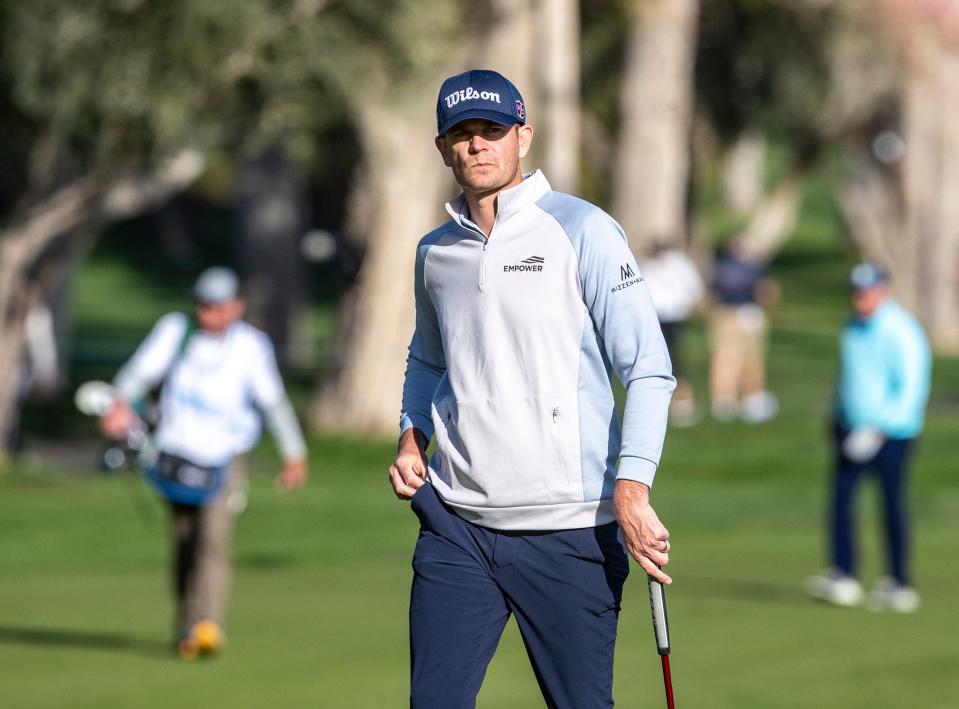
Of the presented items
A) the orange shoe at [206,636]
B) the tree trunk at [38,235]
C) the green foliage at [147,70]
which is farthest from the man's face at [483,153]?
the tree trunk at [38,235]

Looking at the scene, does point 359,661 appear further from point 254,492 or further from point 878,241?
point 878,241

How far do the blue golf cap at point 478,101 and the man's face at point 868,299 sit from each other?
704cm

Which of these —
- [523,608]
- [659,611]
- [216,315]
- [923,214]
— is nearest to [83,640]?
[216,315]

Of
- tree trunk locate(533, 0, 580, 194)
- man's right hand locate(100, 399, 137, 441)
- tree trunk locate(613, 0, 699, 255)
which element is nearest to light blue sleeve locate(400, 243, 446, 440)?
man's right hand locate(100, 399, 137, 441)

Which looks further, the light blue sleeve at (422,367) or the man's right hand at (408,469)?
the light blue sleeve at (422,367)

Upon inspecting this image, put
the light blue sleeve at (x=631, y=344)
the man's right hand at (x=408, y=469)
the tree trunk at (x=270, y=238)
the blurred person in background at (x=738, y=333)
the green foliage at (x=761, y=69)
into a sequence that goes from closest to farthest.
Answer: the light blue sleeve at (x=631, y=344)
the man's right hand at (x=408, y=469)
the blurred person in background at (x=738, y=333)
the tree trunk at (x=270, y=238)
the green foliage at (x=761, y=69)

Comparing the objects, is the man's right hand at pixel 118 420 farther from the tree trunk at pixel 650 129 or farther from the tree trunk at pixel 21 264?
the tree trunk at pixel 650 129

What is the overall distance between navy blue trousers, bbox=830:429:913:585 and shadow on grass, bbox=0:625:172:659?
411 cm

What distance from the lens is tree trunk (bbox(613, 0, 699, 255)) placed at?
31.3m

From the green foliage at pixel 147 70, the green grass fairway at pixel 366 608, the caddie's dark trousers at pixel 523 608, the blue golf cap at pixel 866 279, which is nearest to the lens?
the caddie's dark trousers at pixel 523 608

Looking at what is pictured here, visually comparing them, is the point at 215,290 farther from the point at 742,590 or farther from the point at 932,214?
the point at 932,214

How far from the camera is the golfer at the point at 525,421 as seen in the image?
521cm

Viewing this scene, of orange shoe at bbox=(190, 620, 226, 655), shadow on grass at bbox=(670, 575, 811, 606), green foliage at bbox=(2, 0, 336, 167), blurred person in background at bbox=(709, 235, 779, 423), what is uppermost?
green foliage at bbox=(2, 0, 336, 167)

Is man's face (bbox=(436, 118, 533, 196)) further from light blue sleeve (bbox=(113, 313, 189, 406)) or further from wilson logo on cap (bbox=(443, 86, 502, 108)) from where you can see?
light blue sleeve (bbox=(113, 313, 189, 406))
